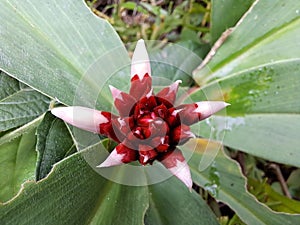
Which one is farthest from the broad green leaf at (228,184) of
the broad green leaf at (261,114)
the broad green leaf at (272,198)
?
the broad green leaf at (272,198)

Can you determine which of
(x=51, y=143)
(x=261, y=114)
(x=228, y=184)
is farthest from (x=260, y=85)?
(x=51, y=143)

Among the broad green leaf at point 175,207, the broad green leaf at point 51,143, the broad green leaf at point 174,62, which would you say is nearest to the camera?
the broad green leaf at point 51,143

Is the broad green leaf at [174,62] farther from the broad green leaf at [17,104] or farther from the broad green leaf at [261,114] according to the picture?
the broad green leaf at [17,104]

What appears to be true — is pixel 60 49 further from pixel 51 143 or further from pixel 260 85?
pixel 260 85

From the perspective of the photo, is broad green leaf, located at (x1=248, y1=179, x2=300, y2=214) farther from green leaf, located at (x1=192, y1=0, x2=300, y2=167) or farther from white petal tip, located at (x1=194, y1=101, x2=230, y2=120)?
white petal tip, located at (x1=194, y1=101, x2=230, y2=120)

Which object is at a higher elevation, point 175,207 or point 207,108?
point 207,108

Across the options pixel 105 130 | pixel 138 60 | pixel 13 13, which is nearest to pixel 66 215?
pixel 105 130

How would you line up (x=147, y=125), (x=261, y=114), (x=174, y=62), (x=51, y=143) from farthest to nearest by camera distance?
1. (x=174, y=62)
2. (x=261, y=114)
3. (x=51, y=143)
4. (x=147, y=125)
